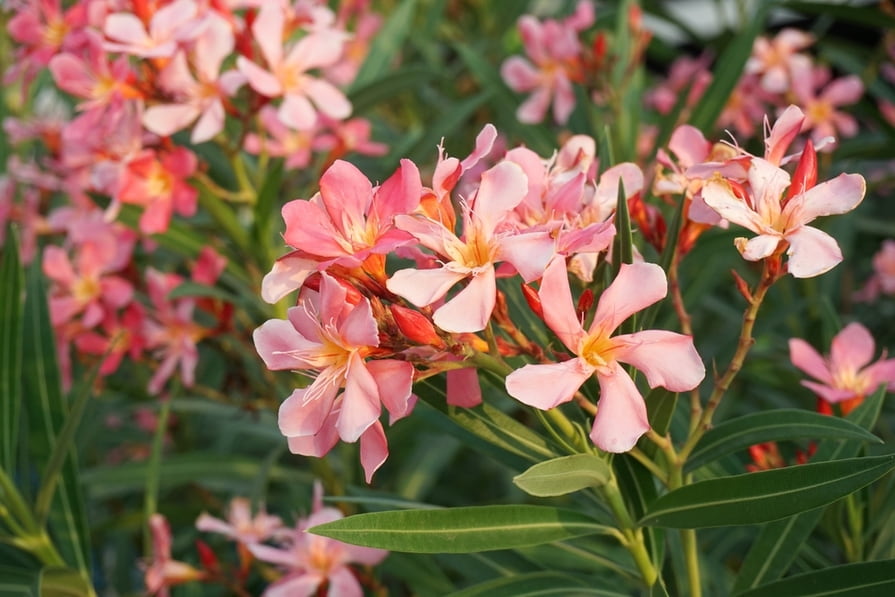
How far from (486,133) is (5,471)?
70 centimetres

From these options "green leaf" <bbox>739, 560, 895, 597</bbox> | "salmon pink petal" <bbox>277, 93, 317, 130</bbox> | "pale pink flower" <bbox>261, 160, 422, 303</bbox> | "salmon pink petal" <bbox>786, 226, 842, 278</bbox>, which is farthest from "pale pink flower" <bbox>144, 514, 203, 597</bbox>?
"salmon pink petal" <bbox>786, 226, 842, 278</bbox>

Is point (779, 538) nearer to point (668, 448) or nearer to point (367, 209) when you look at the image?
point (668, 448)

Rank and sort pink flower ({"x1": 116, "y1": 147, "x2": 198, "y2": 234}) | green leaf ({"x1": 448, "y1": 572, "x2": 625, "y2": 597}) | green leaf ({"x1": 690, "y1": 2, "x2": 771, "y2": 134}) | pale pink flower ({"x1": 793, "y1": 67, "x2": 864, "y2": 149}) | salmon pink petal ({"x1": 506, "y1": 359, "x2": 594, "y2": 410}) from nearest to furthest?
salmon pink petal ({"x1": 506, "y1": 359, "x2": 594, "y2": 410}) < green leaf ({"x1": 448, "y1": 572, "x2": 625, "y2": 597}) < pink flower ({"x1": 116, "y1": 147, "x2": 198, "y2": 234}) < green leaf ({"x1": 690, "y1": 2, "x2": 771, "y2": 134}) < pale pink flower ({"x1": 793, "y1": 67, "x2": 864, "y2": 149})

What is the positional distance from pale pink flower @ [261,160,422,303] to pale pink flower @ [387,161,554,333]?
0.03m

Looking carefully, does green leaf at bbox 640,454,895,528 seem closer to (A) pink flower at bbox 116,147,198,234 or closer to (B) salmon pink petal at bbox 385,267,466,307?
(B) salmon pink petal at bbox 385,267,466,307

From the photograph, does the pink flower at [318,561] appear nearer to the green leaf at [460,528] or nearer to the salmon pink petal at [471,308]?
the green leaf at [460,528]

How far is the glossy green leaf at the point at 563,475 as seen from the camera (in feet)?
1.95

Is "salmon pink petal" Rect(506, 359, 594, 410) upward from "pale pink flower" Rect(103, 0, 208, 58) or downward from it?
upward

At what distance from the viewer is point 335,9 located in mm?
1745

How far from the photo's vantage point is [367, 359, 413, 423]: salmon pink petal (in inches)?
24.2

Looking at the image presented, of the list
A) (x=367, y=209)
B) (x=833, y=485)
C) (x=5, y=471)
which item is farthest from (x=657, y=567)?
(x=5, y=471)

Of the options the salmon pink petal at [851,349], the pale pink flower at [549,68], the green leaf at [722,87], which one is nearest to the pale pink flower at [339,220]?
the salmon pink petal at [851,349]

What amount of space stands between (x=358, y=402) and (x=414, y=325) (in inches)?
2.3

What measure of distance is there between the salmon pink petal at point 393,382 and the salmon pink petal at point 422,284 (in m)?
0.05
